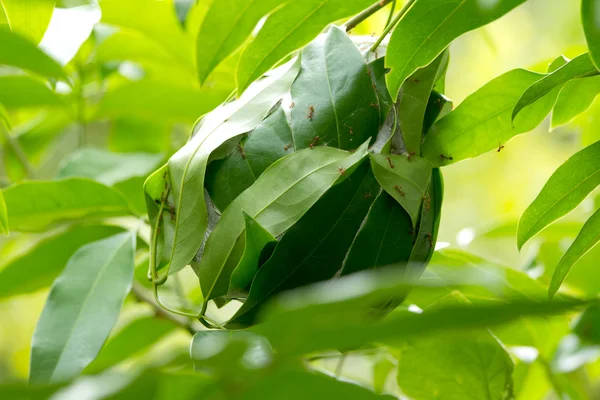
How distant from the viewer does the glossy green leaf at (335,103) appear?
1.52ft

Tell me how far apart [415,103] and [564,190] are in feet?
0.45

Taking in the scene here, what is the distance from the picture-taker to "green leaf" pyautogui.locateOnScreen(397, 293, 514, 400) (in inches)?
23.1

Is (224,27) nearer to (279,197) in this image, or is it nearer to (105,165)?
(279,197)

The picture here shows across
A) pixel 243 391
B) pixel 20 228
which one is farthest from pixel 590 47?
pixel 20 228

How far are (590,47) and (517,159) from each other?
2.03m

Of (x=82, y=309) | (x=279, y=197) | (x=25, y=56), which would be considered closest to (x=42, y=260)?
(x=82, y=309)

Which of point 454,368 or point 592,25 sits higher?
point 592,25

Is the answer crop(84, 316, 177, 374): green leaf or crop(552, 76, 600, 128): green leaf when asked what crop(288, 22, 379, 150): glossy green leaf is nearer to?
crop(552, 76, 600, 128): green leaf

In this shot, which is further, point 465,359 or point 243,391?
point 465,359

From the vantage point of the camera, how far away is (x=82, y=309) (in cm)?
58

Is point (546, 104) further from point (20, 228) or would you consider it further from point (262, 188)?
point (20, 228)

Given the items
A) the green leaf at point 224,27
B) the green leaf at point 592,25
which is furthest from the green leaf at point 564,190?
the green leaf at point 224,27

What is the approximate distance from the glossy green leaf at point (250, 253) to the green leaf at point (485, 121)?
0.46ft

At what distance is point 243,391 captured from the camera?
239mm
